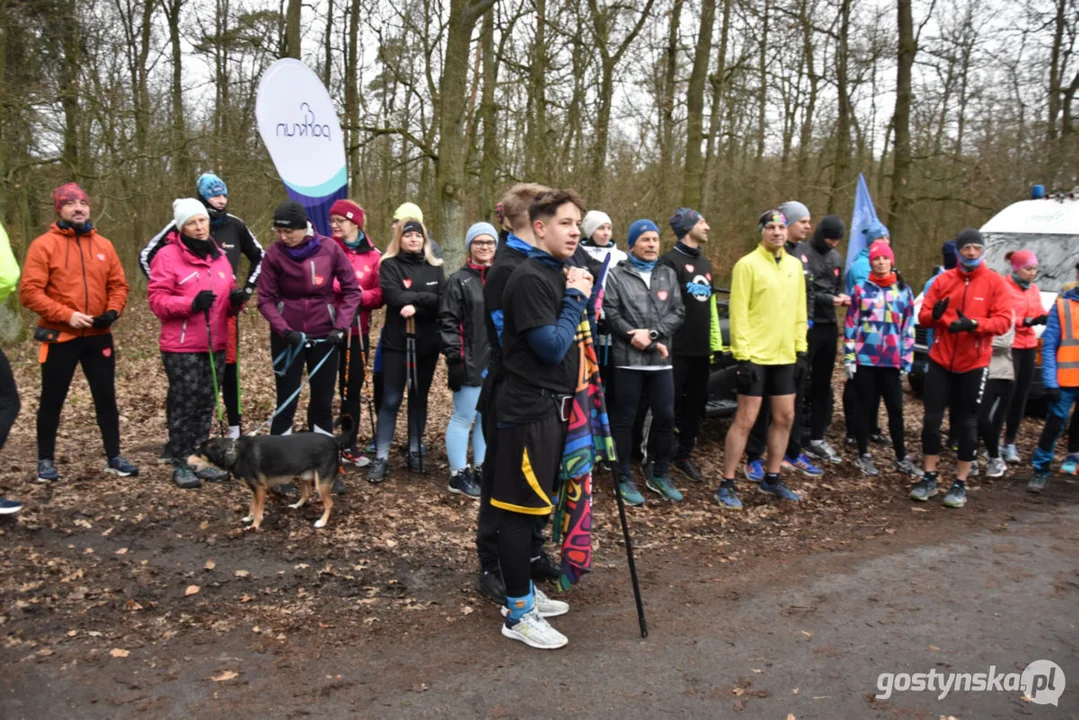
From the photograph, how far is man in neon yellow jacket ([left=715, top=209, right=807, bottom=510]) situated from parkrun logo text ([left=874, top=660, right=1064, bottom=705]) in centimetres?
257

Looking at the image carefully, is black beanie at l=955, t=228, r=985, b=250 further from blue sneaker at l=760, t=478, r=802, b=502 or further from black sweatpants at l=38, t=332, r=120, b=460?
black sweatpants at l=38, t=332, r=120, b=460

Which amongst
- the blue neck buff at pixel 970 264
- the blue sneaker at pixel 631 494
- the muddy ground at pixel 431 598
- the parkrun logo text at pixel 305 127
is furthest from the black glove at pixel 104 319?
the blue neck buff at pixel 970 264

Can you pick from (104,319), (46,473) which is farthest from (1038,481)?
(46,473)

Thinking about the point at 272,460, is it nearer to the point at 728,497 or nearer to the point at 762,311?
the point at 728,497

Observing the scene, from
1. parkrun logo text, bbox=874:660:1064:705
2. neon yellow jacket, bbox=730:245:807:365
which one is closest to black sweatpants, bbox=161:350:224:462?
neon yellow jacket, bbox=730:245:807:365

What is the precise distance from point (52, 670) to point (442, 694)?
1.74m

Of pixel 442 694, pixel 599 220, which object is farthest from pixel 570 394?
pixel 599 220

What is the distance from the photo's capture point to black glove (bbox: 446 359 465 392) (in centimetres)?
574

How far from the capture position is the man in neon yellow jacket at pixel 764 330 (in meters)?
6.04

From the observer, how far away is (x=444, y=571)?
4699 millimetres

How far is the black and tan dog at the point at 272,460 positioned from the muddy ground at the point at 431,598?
0.83 ft

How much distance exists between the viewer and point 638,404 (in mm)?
6102

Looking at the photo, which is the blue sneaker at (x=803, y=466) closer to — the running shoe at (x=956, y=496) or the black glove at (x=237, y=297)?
the running shoe at (x=956, y=496)

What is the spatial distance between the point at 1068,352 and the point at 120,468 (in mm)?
8172
